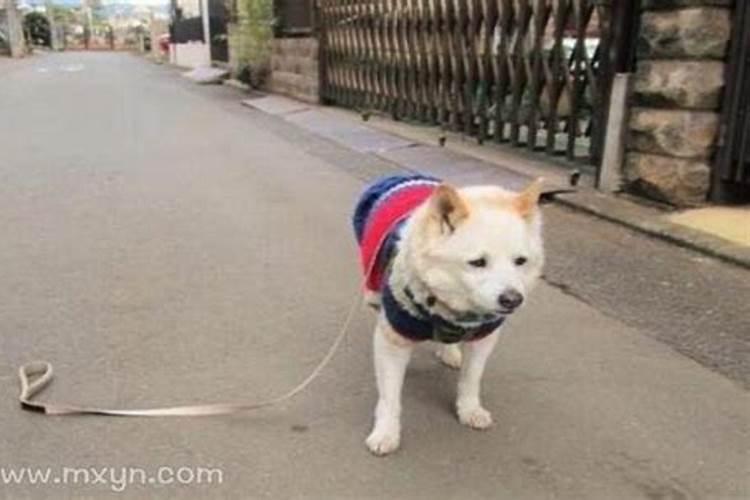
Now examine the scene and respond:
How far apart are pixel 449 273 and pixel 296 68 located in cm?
1466

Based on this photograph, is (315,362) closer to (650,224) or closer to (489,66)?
(650,224)

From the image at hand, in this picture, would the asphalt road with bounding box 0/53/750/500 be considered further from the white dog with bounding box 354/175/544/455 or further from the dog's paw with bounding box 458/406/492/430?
the white dog with bounding box 354/175/544/455

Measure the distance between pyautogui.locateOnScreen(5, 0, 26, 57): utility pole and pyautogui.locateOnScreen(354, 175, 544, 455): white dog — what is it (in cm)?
4325

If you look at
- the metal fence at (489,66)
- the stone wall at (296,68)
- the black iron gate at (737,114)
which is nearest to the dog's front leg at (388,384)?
the black iron gate at (737,114)

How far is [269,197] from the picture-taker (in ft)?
23.9

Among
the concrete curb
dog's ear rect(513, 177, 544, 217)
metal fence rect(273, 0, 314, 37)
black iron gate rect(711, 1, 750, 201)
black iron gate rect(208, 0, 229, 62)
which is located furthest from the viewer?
black iron gate rect(208, 0, 229, 62)

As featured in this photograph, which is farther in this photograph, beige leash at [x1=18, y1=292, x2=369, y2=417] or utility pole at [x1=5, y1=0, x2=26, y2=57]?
utility pole at [x1=5, y1=0, x2=26, y2=57]

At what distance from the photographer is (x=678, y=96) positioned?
601 centimetres

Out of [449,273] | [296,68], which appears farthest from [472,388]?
[296,68]

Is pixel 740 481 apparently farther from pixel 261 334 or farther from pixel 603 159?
pixel 603 159

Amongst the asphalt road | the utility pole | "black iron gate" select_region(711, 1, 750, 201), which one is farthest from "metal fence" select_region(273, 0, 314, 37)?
the utility pole

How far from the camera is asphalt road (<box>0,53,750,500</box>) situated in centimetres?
287

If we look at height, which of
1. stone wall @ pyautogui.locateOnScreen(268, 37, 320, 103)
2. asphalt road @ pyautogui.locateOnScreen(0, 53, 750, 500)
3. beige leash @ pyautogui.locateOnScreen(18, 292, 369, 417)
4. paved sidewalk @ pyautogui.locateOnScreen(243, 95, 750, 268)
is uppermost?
stone wall @ pyautogui.locateOnScreen(268, 37, 320, 103)

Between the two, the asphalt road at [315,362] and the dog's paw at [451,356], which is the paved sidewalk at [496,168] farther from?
the dog's paw at [451,356]
